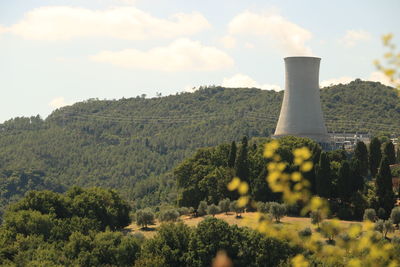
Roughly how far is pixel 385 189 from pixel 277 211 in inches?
282

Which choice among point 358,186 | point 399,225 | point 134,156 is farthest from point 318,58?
point 134,156

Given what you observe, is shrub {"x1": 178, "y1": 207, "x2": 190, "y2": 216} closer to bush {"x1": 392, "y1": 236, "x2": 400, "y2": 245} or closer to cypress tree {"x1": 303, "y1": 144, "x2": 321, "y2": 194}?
cypress tree {"x1": 303, "y1": 144, "x2": 321, "y2": 194}

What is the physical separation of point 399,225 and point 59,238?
70.0 ft

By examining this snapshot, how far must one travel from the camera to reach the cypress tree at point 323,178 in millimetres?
44312

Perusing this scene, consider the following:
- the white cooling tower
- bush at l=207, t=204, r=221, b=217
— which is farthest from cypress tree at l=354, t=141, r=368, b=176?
bush at l=207, t=204, r=221, b=217

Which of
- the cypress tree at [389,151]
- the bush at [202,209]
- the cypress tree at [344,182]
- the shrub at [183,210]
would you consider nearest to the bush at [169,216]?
the bush at [202,209]

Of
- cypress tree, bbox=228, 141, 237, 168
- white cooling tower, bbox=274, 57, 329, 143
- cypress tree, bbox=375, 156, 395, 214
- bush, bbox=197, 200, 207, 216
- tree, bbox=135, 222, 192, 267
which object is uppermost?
white cooling tower, bbox=274, 57, 329, 143

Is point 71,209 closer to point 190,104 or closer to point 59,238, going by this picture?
point 59,238

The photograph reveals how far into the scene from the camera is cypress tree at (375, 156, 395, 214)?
40.8m

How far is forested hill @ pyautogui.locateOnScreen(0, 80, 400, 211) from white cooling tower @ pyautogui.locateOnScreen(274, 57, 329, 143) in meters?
25.1

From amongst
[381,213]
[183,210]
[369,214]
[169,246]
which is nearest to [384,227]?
[369,214]

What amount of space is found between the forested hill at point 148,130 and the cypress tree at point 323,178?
131 ft

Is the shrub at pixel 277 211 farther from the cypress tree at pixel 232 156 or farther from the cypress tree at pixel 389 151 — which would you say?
the cypress tree at pixel 389 151

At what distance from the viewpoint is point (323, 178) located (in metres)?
44.4
